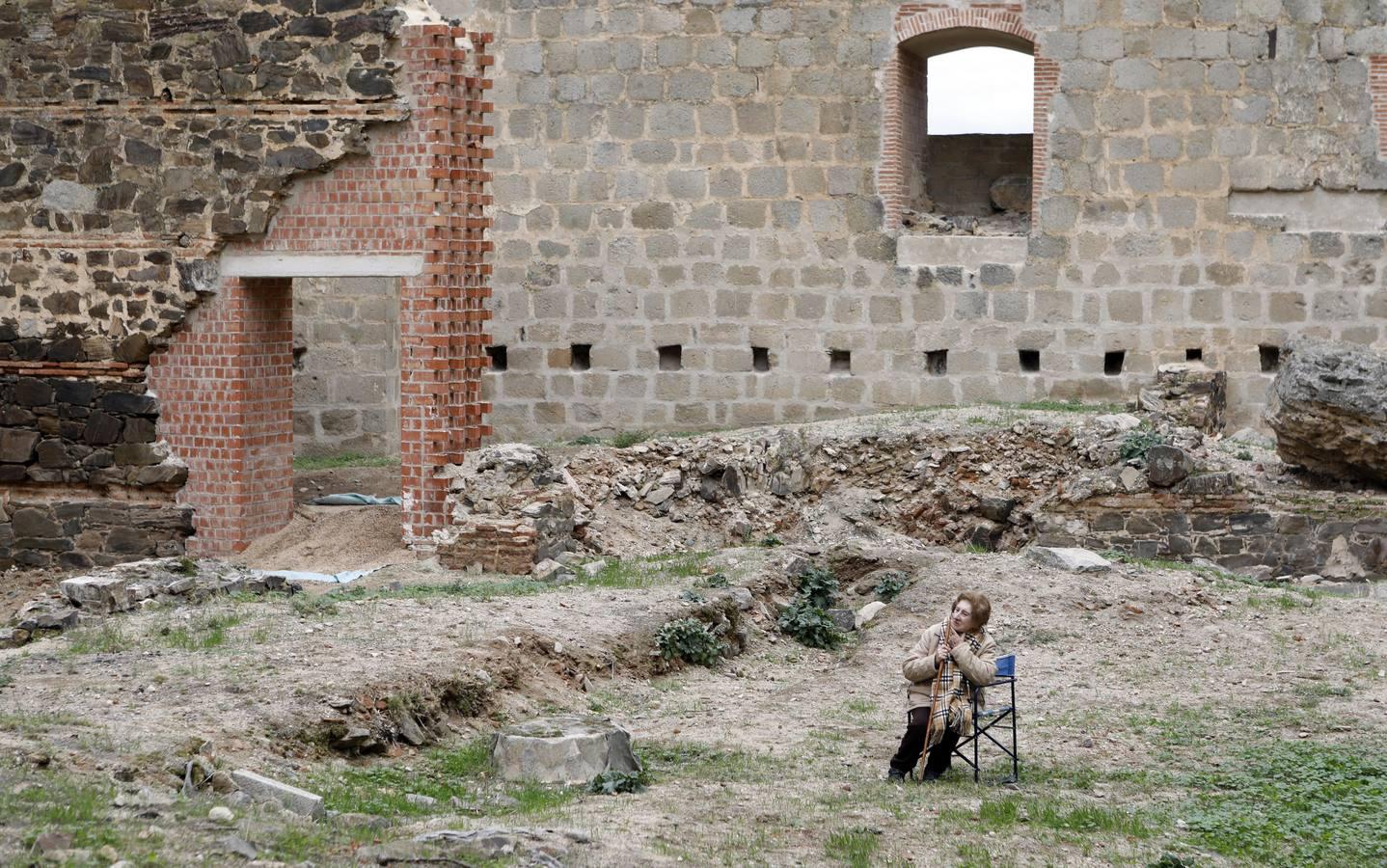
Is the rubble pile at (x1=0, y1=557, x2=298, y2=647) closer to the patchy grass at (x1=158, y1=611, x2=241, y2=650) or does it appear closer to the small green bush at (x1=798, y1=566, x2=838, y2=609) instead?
the patchy grass at (x1=158, y1=611, x2=241, y2=650)

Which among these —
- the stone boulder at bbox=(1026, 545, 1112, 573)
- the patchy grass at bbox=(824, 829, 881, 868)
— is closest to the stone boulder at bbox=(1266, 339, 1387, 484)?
the stone boulder at bbox=(1026, 545, 1112, 573)

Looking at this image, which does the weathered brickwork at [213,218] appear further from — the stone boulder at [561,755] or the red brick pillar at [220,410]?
the stone boulder at [561,755]

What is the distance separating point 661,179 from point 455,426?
5046 mm

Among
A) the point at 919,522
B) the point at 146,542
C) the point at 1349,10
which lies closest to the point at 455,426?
the point at 146,542

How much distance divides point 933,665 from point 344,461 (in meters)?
11.3

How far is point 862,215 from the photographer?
1811 centimetres

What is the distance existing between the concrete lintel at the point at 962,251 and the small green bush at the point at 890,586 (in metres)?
5.88

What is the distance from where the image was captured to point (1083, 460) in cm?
1481

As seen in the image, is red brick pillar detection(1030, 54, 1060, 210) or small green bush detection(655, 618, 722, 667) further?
red brick pillar detection(1030, 54, 1060, 210)

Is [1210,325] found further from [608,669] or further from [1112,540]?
[608,669]

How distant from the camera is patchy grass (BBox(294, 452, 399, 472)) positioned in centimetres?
1840

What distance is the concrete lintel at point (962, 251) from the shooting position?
704 inches

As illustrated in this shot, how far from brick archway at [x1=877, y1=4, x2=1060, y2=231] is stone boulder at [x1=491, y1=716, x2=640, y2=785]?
10483mm

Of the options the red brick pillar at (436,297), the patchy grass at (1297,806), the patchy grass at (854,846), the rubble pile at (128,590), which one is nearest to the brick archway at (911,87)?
the red brick pillar at (436,297)
